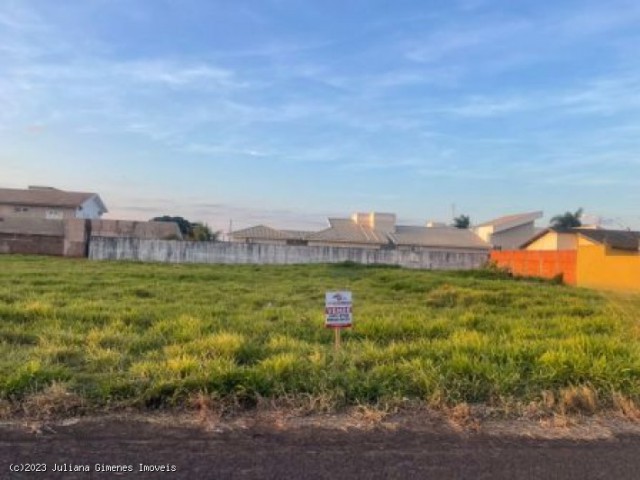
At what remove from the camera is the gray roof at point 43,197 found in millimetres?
53781

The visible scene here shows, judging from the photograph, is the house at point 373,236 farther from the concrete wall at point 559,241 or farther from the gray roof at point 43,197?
the gray roof at point 43,197

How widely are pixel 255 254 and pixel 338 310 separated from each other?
30837mm

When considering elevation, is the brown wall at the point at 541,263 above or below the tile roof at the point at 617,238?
below

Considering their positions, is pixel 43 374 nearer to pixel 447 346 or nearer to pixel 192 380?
pixel 192 380

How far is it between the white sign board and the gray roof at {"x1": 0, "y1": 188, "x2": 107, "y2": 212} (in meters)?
52.6

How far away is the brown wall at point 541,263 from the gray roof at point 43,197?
37.6 metres

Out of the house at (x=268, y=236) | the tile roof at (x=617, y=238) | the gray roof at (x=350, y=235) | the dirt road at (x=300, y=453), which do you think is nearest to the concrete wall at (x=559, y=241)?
the tile roof at (x=617, y=238)

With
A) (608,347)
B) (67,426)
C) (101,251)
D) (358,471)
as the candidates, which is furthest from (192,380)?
(101,251)

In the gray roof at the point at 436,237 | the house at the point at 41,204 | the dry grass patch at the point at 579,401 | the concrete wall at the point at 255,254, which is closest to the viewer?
the dry grass patch at the point at 579,401

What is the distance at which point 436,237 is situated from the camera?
189 ft

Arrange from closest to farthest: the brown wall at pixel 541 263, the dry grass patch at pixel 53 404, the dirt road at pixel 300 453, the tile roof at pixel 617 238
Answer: the dirt road at pixel 300 453 → the dry grass patch at pixel 53 404 → the brown wall at pixel 541 263 → the tile roof at pixel 617 238

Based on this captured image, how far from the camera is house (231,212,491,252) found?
180 ft

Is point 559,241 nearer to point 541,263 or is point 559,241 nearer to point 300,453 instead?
point 541,263

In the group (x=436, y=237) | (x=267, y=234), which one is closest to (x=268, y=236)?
(x=267, y=234)
